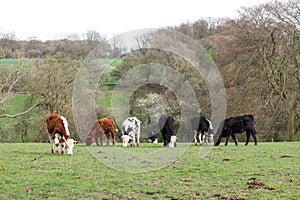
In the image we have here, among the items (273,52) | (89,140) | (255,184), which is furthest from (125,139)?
(273,52)

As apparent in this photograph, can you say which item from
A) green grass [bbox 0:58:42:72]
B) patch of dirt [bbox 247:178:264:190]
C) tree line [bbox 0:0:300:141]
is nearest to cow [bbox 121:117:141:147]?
tree line [bbox 0:0:300:141]

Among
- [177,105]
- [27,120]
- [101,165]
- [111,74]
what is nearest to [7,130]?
[27,120]

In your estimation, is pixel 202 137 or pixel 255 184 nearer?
pixel 255 184

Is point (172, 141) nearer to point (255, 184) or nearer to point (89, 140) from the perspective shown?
point (89, 140)

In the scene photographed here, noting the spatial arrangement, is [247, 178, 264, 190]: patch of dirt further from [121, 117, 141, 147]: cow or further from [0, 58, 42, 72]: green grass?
[0, 58, 42, 72]: green grass

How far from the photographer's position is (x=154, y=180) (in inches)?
453

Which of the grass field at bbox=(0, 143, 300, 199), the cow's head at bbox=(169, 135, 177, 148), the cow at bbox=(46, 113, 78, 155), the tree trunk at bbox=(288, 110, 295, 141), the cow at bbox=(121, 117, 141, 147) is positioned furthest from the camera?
the tree trunk at bbox=(288, 110, 295, 141)

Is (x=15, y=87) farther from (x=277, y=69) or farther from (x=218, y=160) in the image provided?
(x=218, y=160)

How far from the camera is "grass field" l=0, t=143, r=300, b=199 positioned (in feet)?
31.6

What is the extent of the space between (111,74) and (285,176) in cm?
3121

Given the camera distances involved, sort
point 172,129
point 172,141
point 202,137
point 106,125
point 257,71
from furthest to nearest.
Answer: point 257,71 → point 202,137 → point 106,125 → point 172,129 → point 172,141

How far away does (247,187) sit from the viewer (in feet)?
34.3

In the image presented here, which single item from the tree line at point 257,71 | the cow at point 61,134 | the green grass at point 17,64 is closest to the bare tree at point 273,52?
the tree line at point 257,71

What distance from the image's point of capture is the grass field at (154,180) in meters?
9.62
